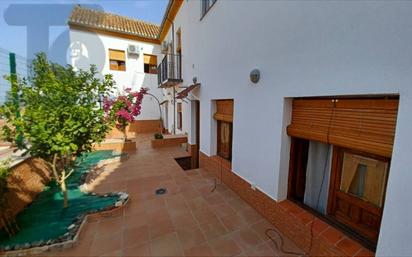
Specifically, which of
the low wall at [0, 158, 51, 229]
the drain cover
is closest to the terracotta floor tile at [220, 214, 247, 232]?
the drain cover

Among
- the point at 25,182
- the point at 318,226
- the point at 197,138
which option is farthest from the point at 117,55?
the point at 318,226

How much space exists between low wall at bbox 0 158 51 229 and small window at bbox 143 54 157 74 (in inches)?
501

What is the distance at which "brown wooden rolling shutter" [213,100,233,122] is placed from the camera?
5.34 m

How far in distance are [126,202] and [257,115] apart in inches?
151

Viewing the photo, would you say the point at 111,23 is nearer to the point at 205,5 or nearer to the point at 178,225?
the point at 205,5

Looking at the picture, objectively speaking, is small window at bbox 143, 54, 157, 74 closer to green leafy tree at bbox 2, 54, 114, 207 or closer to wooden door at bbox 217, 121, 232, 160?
green leafy tree at bbox 2, 54, 114, 207

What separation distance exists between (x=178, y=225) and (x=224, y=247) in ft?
3.48

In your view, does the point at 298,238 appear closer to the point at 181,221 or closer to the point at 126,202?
the point at 181,221

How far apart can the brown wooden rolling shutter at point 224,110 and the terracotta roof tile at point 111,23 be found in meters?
13.4

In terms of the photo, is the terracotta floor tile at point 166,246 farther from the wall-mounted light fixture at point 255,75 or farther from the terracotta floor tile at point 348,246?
the wall-mounted light fixture at point 255,75

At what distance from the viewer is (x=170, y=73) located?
400 inches

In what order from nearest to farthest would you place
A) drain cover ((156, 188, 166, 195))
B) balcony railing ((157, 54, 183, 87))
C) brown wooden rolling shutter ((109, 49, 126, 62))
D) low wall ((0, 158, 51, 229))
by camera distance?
1. low wall ((0, 158, 51, 229))
2. drain cover ((156, 188, 166, 195))
3. balcony railing ((157, 54, 183, 87))
4. brown wooden rolling shutter ((109, 49, 126, 62))

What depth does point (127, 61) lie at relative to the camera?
15.5 metres

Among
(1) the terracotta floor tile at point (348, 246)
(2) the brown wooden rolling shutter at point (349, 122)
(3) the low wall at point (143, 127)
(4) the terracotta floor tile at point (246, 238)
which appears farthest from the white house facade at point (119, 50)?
(1) the terracotta floor tile at point (348, 246)
